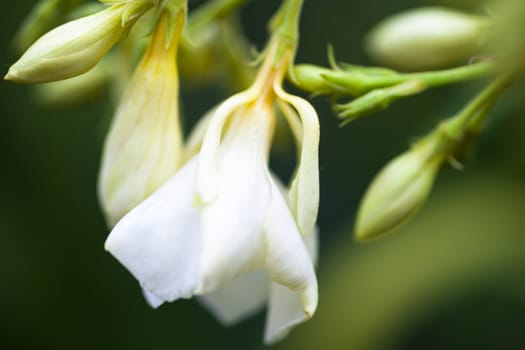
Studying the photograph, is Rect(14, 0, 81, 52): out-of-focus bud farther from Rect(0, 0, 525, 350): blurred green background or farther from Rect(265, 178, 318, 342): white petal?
Rect(0, 0, 525, 350): blurred green background

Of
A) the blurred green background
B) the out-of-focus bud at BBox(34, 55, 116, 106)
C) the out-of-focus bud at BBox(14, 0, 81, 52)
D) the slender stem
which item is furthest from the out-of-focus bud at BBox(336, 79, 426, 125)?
the blurred green background

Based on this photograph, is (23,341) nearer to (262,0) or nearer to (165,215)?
(262,0)

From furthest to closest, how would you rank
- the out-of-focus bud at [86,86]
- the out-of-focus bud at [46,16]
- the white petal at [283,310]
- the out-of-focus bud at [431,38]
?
the out-of-focus bud at [86,86], the out-of-focus bud at [431,38], the out-of-focus bud at [46,16], the white petal at [283,310]

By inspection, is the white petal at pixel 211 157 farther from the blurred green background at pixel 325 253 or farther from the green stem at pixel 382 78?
the blurred green background at pixel 325 253

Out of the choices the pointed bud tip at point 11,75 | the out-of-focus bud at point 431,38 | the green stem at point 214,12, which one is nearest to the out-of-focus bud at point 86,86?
the green stem at point 214,12

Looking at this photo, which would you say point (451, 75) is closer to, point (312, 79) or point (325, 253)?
point (312, 79)

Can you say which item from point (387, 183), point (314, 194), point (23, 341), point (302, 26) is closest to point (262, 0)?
point (302, 26)

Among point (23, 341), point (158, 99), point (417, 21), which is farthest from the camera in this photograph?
point (23, 341)
